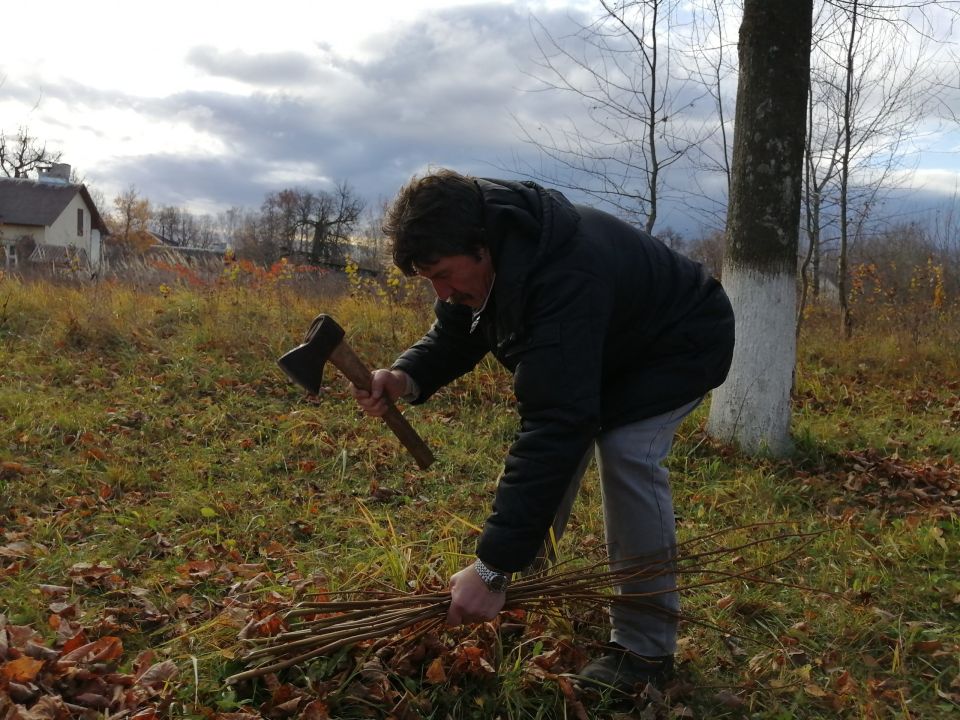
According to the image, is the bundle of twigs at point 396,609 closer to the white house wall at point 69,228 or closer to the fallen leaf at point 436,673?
the fallen leaf at point 436,673

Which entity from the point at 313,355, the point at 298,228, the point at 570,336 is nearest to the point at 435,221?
the point at 570,336

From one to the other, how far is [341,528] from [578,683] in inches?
72.4

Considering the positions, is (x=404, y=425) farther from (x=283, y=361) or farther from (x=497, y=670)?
(x=497, y=670)

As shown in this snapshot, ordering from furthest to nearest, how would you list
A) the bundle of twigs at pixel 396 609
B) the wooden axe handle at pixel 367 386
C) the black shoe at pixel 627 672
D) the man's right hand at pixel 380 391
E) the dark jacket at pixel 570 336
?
the man's right hand at pixel 380 391
the wooden axe handle at pixel 367 386
the black shoe at pixel 627 672
the bundle of twigs at pixel 396 609
the dark jacket at pixel 570 336

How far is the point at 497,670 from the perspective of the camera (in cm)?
241

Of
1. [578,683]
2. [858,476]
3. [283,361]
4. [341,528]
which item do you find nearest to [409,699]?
[578,683]

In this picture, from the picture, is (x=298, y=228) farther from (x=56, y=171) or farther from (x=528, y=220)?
(x=528, y=220)

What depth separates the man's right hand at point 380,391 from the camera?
2643 millimetres

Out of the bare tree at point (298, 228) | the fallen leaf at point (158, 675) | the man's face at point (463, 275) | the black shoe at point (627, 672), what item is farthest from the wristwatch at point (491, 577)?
the bare tree at point (298, 228)

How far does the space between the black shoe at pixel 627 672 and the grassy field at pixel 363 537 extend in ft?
0.27

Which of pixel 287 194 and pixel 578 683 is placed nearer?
pixel 578 683

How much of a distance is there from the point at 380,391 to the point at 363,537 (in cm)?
128

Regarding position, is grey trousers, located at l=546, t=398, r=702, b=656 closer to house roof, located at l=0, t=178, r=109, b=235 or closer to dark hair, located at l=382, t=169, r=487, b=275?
dark hair, located at l=382, t=169, r=487, b=275

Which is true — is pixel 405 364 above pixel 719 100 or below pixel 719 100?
below
